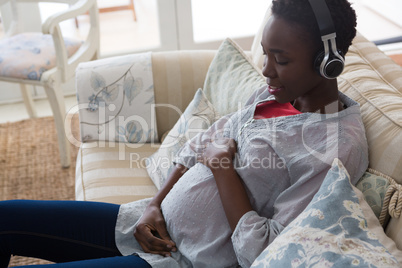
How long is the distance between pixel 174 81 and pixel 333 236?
3.48ft

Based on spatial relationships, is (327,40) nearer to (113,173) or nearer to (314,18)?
(314,18)

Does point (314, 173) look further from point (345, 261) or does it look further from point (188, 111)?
point (188, 111)

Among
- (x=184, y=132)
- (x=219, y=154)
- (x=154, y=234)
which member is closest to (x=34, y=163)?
(x=184, y=132)

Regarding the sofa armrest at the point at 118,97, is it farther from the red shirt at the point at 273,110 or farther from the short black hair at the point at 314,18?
the short black hair at the point at 314,18

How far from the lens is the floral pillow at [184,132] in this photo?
1.58m

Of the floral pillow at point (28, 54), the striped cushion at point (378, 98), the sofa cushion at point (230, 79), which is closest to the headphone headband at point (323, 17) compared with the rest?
the striped cushion at point (378, 98)

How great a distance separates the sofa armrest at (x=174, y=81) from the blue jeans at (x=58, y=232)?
62 centimetres

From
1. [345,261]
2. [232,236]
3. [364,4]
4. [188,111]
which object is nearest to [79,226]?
[232,236]

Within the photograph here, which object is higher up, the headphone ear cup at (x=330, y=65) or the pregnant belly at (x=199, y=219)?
the headphone ear cup at (x=330, y=65)

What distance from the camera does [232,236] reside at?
1106 millimetres

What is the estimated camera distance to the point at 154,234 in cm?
127

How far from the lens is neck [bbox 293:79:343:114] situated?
116 cm

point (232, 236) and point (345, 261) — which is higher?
point (345, 261)

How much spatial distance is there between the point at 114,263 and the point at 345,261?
0.54 metres
